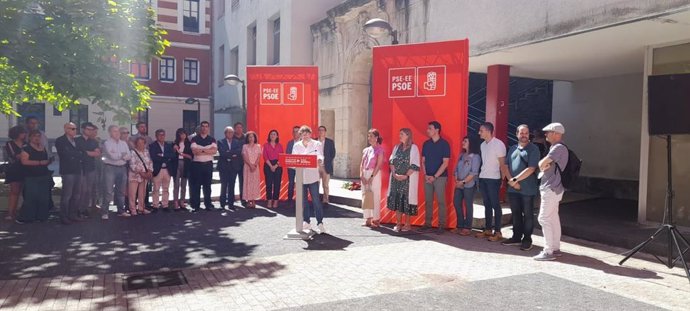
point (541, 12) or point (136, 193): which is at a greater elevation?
point (541, 12)

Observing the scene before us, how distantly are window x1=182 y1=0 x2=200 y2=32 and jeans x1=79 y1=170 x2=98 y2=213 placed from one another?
86.6ft

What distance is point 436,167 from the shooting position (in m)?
8.16

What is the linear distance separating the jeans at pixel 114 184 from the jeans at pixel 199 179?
129 centimetres

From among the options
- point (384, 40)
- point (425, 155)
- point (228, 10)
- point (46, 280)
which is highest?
point (228, 10)

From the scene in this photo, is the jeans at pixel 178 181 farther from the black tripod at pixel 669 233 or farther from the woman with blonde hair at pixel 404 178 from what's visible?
the black tripod at pixel 669 233

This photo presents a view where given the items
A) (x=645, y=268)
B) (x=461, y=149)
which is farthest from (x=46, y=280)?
(x=645, y=268)

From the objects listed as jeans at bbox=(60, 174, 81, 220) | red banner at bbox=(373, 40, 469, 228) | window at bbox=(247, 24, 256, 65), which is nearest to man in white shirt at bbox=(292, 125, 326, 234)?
red banner at bbox=(373, 40, 469, 228)

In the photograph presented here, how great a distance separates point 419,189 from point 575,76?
6.48 meters

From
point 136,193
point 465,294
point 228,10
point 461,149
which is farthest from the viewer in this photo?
point 228,10

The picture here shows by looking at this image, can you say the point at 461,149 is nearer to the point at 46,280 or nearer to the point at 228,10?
the point at 46,280

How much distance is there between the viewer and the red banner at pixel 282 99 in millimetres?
11703

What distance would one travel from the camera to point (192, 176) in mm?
10156

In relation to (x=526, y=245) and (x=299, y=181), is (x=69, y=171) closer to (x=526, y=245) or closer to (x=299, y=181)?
(x=299, y=181)

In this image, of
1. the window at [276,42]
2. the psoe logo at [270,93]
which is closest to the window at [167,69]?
the window at [276,42]
